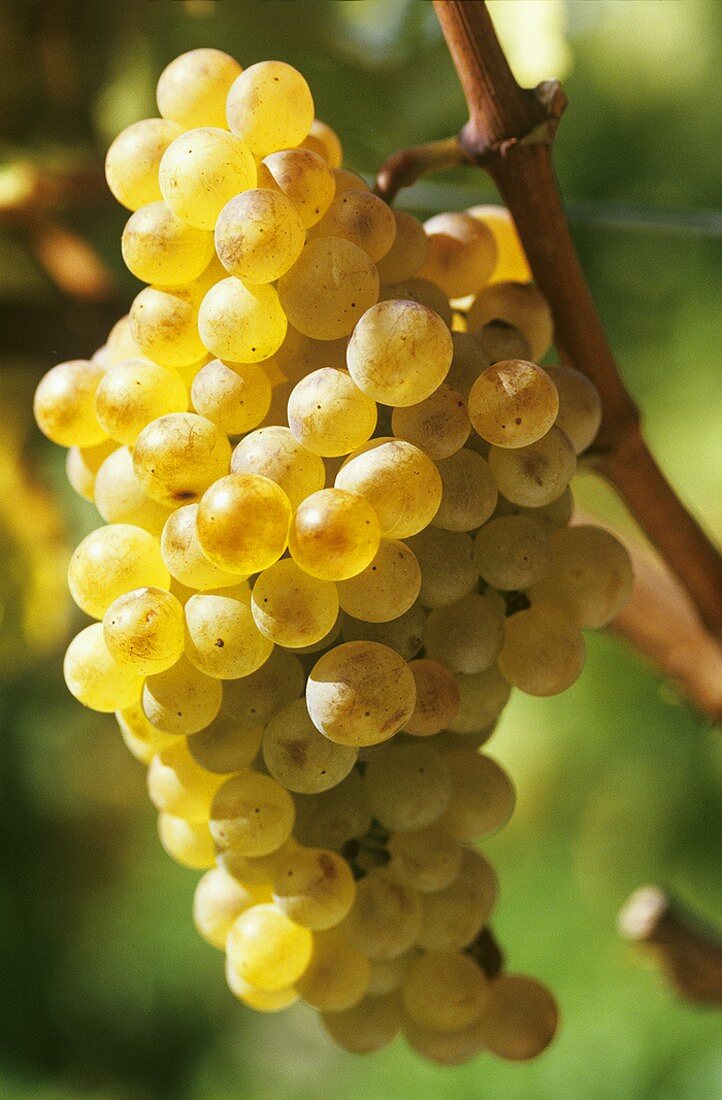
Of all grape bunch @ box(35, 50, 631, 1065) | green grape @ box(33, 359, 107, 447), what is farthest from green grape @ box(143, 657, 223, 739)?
green grape @ box(33, 359, 107, 447)

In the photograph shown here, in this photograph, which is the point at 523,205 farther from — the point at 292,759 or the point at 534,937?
the point at 534,937

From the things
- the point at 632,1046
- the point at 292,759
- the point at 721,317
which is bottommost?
the point at 632,1046

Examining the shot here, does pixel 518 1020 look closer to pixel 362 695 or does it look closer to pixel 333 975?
pixel 333 975

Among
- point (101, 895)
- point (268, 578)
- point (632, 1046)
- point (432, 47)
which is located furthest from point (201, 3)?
point (632, 1046)

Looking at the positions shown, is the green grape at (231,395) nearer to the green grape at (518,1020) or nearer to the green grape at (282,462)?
the green grape at (282,462)

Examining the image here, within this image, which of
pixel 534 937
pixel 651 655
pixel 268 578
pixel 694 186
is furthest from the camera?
pixel 534 937

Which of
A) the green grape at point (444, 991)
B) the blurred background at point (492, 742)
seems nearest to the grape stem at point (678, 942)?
the blurred background at point (492, 742)
